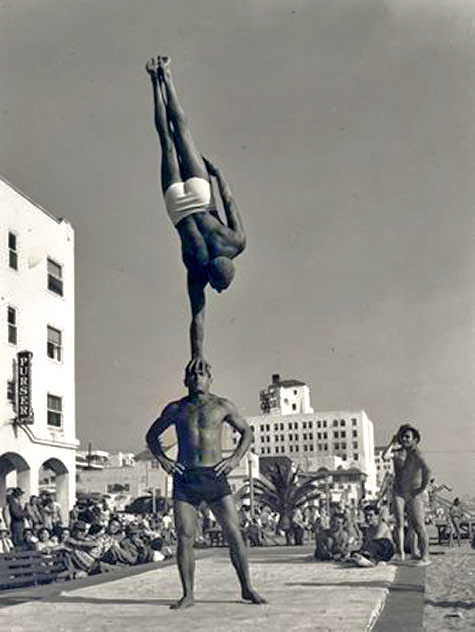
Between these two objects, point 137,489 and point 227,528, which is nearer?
point 227,528

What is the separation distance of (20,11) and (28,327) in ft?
60.2

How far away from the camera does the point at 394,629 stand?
21.6 ft

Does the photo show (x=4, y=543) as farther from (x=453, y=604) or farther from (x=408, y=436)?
(x=453, y=604)

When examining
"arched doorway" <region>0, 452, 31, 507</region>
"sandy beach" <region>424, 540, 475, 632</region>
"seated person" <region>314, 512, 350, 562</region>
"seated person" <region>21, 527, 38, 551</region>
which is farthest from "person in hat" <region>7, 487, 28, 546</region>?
"arched doorway" <region>0, 452, 31, 507</region>

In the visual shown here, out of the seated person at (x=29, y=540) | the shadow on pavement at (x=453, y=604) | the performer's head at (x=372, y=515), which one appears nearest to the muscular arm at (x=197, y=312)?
the shadow on pavement at (x=453, y=604)

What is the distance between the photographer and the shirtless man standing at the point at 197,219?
8.09 m

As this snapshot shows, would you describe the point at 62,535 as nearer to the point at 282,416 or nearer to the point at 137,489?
the point at 137,489

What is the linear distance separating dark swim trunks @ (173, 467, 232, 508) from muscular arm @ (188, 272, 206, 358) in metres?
0.96

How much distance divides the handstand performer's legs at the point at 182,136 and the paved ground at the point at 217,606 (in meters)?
3.50

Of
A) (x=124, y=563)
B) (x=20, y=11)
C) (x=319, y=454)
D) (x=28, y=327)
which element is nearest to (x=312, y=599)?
(x=20, y=11)

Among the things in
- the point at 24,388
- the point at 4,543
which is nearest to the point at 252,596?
the point at 4,543

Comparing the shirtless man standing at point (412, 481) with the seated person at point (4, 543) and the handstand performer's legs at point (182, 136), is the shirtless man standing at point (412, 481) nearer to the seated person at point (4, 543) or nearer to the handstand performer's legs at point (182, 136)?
the seated person at point (4, 543)

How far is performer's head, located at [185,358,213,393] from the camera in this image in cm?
812

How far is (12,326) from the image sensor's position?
2648cm
